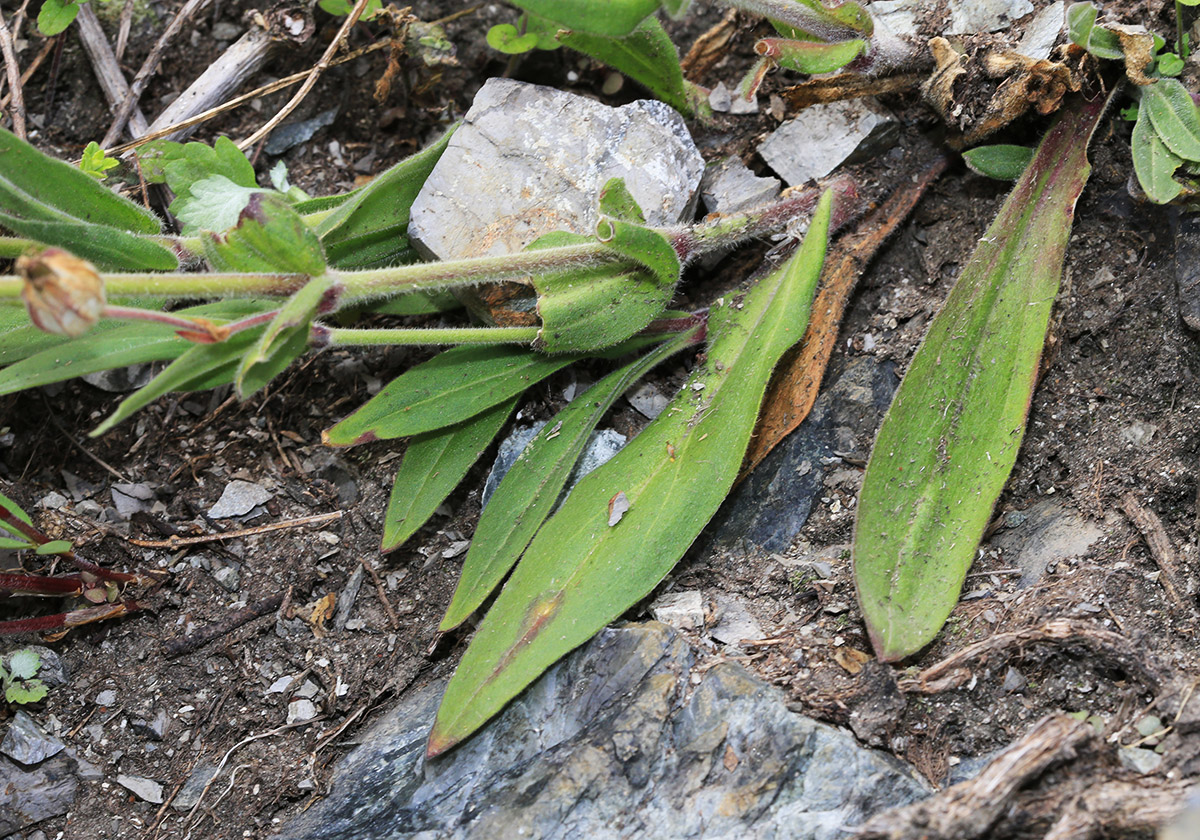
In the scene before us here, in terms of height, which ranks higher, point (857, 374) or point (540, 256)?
point (540, 256)

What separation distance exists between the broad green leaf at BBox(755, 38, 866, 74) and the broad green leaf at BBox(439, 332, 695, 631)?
2.87 ft

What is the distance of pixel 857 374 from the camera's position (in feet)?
8.87

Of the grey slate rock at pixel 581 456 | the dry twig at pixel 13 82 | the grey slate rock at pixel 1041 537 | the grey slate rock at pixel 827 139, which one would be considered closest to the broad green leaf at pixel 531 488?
the grey slate rock at pixel 581 456

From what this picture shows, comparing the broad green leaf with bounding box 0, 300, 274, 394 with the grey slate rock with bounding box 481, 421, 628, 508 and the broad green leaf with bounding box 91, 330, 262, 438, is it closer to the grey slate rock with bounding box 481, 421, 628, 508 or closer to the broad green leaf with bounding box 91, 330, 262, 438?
the broad green leaf with bounding box 91, 330, 262, 438

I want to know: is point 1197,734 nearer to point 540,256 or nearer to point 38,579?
point 540,256

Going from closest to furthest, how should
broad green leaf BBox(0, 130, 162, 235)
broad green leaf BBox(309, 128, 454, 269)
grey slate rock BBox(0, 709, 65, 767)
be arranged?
broad green leaf BBox(0, 130, 162, 235)
grey slate rock BBox(0, 709, 65, 767)
broad green leaf BBox(309, 128, 454, 269)

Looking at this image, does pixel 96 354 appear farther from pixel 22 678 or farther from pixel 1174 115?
pixel 1174 115

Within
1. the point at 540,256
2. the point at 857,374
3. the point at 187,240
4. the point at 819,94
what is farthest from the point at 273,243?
the point at 819,94

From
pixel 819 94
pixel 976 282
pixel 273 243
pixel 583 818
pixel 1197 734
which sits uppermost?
pixel 273 243

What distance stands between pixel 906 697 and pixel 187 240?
7.00ft

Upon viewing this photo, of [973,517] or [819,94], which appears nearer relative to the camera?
[973,517]

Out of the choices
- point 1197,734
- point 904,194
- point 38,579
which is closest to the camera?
point 1197,734

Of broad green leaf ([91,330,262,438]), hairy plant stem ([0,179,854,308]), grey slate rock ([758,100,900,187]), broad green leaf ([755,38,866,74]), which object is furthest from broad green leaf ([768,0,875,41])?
broad green leaf ([91,330,262,438])

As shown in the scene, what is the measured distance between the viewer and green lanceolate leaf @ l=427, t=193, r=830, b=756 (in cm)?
215
